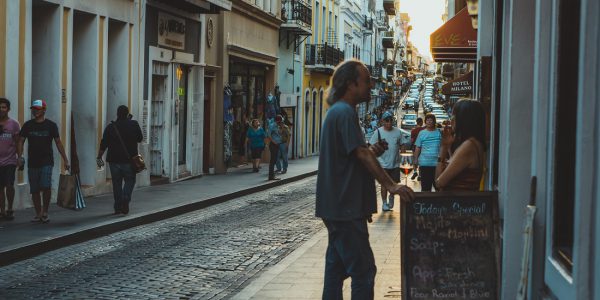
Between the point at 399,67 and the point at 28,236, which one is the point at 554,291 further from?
the point at 399,67

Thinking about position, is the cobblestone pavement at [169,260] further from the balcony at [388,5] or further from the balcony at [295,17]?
the balcony at [388,5]

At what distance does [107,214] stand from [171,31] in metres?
9.29

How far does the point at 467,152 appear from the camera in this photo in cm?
686

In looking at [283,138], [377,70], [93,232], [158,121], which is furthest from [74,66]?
[377,70]

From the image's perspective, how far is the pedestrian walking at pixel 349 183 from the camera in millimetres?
6168

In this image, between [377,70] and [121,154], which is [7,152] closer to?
[121,154]

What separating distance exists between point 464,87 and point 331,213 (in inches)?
472

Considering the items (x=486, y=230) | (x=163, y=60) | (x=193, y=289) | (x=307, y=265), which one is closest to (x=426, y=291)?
(x=486, y=230)

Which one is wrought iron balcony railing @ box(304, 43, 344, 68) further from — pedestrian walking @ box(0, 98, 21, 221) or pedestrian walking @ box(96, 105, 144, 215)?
pedestrian walking @ box(0, 98, 21, 221)

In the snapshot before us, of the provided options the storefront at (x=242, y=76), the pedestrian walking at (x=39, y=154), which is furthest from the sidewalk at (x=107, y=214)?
the storefront at (x=242, y=76)

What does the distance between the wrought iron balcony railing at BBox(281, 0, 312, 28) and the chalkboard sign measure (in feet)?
105

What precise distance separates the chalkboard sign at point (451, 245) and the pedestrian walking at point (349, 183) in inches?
9.5

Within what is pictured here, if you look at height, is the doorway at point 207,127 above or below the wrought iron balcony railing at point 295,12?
below

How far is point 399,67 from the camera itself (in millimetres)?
141125
